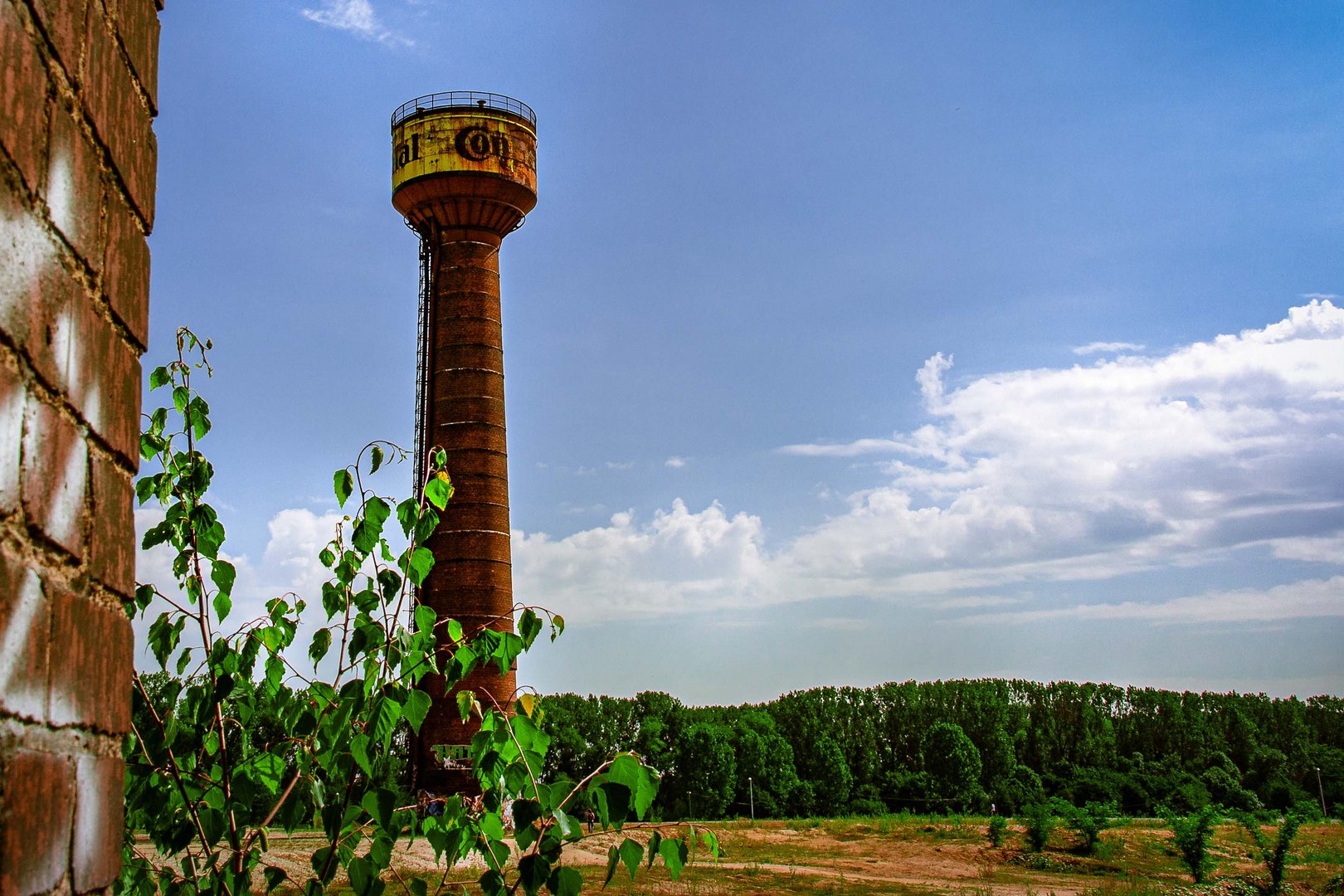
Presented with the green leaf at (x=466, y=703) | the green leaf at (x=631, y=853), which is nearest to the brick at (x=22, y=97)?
the green leaf at (x=631, y=853)

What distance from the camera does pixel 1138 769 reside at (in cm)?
4834

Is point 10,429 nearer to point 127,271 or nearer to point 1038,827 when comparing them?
point 127,271

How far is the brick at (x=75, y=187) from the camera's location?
1042 millimetres

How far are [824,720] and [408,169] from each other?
33.2 m

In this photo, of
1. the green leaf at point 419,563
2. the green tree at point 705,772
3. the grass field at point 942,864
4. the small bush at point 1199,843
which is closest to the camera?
the green leaf at point 419,563

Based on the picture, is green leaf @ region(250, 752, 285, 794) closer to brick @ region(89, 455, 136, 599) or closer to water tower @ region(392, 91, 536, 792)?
brick @ region(89, 455, 136, 599)

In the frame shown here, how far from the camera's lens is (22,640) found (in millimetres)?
938

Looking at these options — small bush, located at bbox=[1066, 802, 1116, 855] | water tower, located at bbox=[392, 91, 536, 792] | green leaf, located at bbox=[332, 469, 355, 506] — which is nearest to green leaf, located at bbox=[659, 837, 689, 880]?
green leaf, located at bbox=[332, 469, 355, 506]

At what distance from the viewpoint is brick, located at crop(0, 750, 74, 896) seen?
891 mm

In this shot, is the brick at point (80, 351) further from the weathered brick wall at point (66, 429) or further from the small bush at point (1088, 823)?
the small bush at point (1088, 823)

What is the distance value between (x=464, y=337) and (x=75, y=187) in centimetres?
2504

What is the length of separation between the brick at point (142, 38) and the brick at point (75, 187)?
21 cm

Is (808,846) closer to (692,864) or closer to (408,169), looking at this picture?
(692,864)

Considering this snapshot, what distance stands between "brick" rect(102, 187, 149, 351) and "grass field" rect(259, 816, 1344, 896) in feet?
55.8
